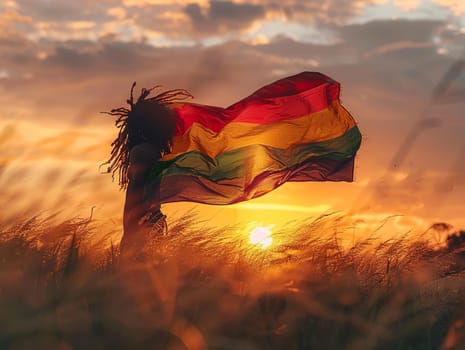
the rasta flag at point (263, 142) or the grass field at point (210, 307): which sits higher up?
the rasta flag at point (263, 142)

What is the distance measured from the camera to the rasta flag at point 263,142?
7348mm

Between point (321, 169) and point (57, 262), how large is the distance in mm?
5115

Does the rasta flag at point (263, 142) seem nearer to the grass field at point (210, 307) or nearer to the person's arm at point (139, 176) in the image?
the person's arm at point (139, 176)

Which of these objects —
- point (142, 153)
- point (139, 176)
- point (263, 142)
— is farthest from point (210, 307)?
point (263, 142)

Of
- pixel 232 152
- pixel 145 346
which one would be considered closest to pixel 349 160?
pixel 232 152

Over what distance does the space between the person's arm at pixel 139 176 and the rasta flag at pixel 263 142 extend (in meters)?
0.41

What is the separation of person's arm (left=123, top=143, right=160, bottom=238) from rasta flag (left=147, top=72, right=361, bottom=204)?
0.41 m

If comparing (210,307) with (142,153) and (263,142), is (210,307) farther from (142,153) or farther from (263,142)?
(263,142)

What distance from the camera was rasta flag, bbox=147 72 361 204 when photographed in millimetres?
7348

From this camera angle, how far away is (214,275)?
3188 millimetres

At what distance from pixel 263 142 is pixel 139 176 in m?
1.49

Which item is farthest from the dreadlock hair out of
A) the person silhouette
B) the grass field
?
the grass field

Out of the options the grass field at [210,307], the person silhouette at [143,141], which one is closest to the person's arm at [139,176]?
the person silhouette at [143,141]

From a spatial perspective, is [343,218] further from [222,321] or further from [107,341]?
[107,341]
